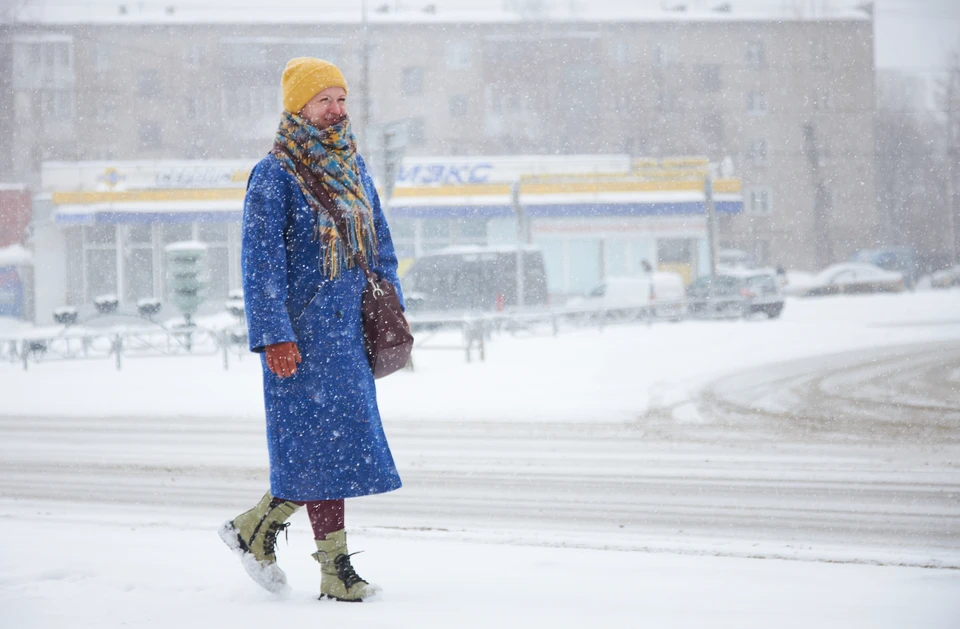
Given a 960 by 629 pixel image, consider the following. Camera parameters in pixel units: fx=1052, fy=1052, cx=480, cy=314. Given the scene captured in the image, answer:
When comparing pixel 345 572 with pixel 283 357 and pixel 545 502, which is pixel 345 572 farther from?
pixel 545 502

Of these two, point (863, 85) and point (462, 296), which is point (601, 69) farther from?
point (462, 296)

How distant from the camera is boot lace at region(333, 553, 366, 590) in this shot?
3.43 meters

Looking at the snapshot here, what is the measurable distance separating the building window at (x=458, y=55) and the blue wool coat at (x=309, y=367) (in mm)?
51403

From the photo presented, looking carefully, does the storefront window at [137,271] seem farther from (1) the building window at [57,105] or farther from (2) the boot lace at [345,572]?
(2) the boot lace at [345,572]

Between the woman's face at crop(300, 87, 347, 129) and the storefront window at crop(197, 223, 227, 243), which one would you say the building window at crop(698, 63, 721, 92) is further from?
the woman's face at crop(300, 87, 347, 129)

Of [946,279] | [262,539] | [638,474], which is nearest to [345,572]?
[262,539]

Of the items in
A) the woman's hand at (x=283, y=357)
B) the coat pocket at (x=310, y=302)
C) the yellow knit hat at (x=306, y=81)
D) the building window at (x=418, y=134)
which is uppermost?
the building window at (x=418, y=134)

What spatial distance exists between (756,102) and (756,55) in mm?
2554

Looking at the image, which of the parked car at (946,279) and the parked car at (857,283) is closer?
the parked car at (857,283)

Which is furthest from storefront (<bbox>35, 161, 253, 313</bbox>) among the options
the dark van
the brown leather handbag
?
the brown leather handbag

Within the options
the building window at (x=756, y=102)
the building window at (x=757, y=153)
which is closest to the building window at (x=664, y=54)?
the building window at (x=756, y=102)

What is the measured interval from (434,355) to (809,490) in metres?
11.8

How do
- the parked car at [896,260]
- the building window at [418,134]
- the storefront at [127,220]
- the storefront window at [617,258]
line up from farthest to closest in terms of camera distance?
the building window at [418,134]
the parked car at [896,260]
the storefront window at [617,258]
the storefront at [127,220]

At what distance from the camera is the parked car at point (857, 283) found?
1437 inches
